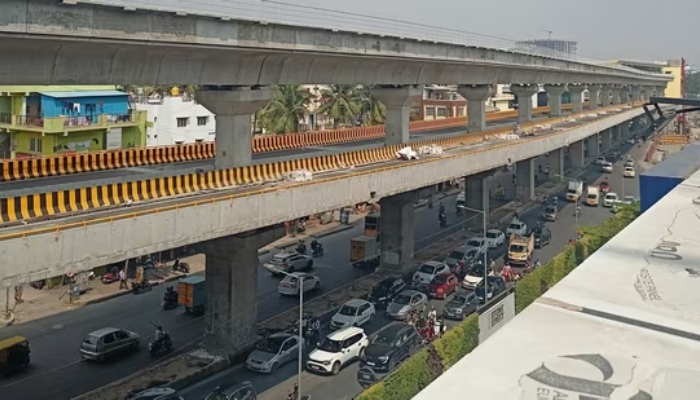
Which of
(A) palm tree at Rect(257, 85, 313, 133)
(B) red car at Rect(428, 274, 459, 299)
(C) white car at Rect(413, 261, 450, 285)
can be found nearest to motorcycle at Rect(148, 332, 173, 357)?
(B) red car at Rect(428, 274, 459, 299)

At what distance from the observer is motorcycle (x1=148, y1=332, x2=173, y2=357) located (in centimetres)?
2833

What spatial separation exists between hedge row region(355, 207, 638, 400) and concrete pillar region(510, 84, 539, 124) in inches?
1002

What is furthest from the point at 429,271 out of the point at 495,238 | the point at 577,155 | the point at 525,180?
the point at 577,155

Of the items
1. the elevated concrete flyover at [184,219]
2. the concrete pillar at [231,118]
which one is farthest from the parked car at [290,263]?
the concrete pillar at [231,118]

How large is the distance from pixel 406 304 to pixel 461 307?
8.87ft

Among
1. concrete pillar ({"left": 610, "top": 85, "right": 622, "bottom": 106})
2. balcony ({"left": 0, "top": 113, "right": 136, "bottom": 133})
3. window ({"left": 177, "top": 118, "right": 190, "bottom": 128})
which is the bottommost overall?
balcony ({"left": 0, "top": 113, "right": 136, "bottom": 133})

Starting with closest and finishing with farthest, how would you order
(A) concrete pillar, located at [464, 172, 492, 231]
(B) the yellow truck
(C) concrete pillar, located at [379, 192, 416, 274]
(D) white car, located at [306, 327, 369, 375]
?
(D) white car, located at [306, 327, 369, 375], (C) concrete pillar, located at [379, 192, 416, 274], (B) the yellow truck, (A) concrete pillar, located at [464, 172, 492, 231]

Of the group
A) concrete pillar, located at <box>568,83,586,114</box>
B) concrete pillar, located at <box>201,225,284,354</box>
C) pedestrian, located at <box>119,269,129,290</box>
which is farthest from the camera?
concrete pillar, located at <box>568,83,586,114</box>

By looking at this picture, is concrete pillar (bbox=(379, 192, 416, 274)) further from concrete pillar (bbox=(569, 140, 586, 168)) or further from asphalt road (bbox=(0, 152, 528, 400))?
concrete pillar (bbox=(569, 140, 586, 168))

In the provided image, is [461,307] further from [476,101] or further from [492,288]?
[476,101]

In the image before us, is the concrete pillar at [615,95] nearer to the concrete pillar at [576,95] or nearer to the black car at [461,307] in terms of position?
the concrete pillar at [576,95]

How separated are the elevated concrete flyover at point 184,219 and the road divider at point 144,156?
24.2ft

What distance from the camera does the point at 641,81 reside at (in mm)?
123062

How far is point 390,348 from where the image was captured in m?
26.5
